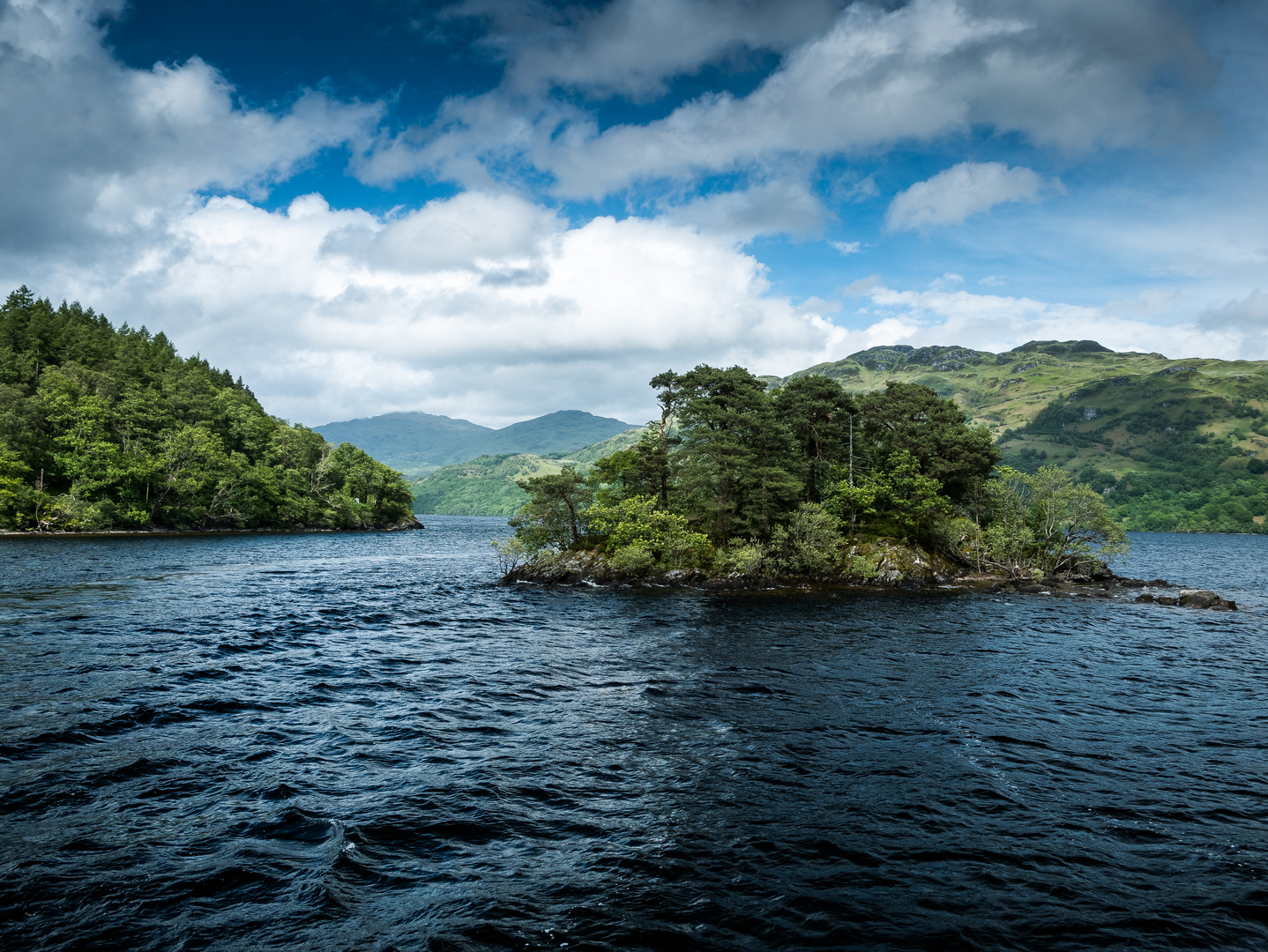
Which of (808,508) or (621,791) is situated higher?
(808,508)

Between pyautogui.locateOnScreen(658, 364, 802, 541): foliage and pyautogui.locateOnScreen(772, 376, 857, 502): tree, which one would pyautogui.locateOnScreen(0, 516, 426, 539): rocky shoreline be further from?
pyautogui.locateOnScreen(772, 376, 857, 502): tree

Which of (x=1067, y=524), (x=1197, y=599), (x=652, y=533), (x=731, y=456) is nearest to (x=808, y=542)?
(x=731, y=456)

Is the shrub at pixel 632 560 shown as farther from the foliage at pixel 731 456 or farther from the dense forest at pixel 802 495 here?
the foliage at pixel 731 456

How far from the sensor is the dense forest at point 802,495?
206 feet

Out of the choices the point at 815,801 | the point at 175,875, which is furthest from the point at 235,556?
the point at 815,801

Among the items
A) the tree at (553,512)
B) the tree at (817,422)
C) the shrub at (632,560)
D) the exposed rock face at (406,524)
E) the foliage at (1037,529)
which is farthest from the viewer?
the exposed rock face at (406,524)

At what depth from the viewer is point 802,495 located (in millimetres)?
71812

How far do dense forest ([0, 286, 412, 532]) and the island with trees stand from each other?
86.6m

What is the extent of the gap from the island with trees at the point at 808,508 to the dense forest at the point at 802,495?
0.68ft

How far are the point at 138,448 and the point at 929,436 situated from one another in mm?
137378

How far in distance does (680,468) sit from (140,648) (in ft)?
156

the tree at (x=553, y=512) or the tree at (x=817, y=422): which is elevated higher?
the tree at (x=817, y=422)

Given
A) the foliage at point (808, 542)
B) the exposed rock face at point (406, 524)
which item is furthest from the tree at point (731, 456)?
the exposed rock face at point (406, 524)

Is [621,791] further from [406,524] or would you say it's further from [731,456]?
[406,524]
